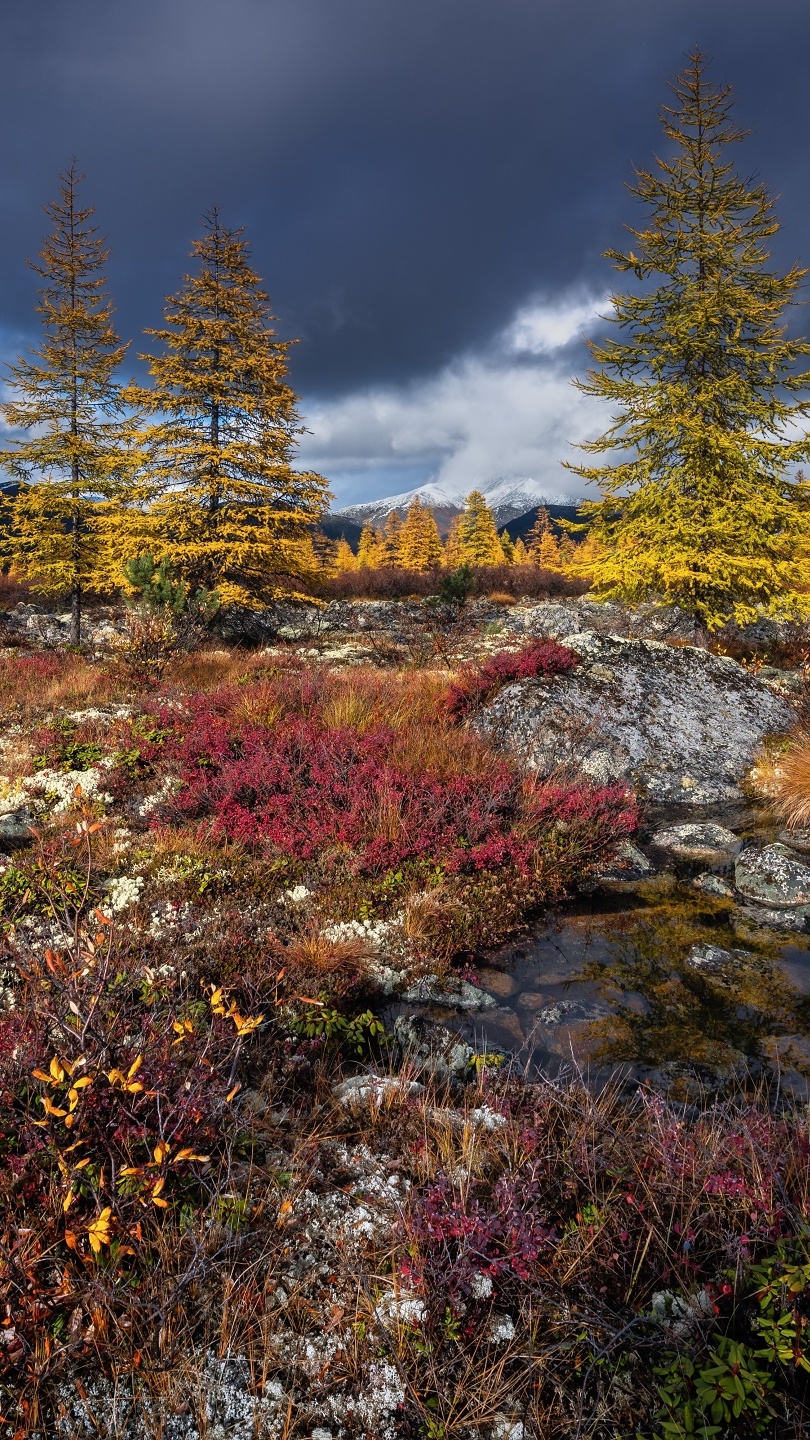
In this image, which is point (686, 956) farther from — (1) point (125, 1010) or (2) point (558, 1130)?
(1) point (125, 1010)

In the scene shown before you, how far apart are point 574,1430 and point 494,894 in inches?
164

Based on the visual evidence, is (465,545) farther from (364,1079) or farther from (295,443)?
(364,1079)

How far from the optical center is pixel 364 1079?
12.1ft

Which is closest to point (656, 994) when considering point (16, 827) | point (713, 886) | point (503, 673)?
point (713, 886)

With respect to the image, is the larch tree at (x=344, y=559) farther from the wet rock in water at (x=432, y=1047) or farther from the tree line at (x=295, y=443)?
the wet rock in water at (x=432, y=1047)

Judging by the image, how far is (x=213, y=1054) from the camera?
3.37m

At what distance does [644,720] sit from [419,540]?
4703 centimetres

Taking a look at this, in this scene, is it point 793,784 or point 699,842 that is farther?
point 793,784

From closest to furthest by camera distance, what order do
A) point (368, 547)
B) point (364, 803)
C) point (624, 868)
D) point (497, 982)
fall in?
1. point (497, 982)
2. point (364, 803)
3. point (624, 868)
4. point (368, 547)

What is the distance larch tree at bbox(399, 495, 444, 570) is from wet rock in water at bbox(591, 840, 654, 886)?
1907 inches

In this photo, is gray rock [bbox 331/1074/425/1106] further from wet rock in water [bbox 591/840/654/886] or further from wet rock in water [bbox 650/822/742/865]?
wet rock in water [bbox 650/822/742/865]

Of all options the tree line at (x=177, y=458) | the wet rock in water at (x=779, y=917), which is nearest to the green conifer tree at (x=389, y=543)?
the tree line at (x=177, y=458)

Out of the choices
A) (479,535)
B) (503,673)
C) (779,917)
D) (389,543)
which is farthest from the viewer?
(389,543)

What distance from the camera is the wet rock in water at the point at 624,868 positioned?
6855mm
